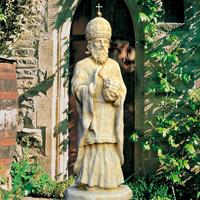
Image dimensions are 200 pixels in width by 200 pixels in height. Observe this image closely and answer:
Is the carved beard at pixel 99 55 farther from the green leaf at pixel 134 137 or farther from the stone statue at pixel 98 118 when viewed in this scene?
the green leaf at pixel 134 137

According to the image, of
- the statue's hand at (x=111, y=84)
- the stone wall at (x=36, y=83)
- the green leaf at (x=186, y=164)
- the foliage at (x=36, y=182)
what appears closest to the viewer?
the statue's hand at (x=111, y=84)

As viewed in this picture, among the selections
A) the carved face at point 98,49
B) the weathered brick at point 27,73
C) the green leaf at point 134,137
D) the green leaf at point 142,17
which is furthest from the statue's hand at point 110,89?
the weathered brick at point 27,73

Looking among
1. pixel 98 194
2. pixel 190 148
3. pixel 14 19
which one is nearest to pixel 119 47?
pixel 14 19

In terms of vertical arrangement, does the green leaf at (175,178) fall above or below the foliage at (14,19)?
below

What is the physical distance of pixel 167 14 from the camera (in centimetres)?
697

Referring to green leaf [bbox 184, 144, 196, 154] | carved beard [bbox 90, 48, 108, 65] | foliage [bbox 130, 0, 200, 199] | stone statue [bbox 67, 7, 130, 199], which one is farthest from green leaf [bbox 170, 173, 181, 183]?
carved beard [bbox 90, 48, 108, 65]

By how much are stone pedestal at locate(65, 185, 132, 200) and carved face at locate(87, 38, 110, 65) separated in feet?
3.67

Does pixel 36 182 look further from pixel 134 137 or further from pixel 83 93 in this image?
pixel 83 93

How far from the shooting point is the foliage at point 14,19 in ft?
23.4

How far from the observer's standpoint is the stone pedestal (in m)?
4.12

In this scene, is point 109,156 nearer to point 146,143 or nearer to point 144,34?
point 146,143

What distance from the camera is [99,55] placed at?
168 inches

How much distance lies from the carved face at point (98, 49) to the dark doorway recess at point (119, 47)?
2835 millimetres

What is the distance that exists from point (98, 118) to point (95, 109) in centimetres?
8
